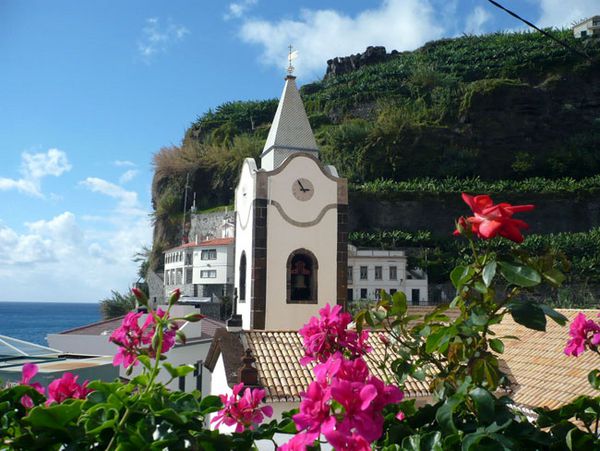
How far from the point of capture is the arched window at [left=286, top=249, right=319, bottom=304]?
41.2 ft

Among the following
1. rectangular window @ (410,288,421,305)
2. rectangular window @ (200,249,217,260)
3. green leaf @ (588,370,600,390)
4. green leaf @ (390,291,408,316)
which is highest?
rectangular window @ (200,249,217,260)

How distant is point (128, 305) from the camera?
51.3m

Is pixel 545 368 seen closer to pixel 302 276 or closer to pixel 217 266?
pixel 302 276

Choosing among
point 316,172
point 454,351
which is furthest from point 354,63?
point 454,351

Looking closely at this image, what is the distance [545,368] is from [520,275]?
30.0 feet

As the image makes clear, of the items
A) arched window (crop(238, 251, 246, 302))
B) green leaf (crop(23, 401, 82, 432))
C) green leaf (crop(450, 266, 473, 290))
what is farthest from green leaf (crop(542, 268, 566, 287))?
arched window (crop(238, 251, 246, 302))

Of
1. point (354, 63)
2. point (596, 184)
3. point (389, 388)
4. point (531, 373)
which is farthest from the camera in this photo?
point (354, 63)

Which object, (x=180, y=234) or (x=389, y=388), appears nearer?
(x=389, y=388)

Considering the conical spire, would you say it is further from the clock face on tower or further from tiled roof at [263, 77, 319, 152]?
the clock face on tower

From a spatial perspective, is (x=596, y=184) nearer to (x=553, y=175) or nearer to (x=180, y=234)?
(x=553, y=175)

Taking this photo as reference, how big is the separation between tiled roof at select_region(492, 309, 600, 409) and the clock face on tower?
471cm

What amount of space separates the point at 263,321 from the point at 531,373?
5.15 metres

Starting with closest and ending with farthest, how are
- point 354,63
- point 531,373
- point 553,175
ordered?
point 531,373 < point 553,175 < point 354,63

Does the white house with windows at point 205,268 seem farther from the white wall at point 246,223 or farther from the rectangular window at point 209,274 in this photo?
the white wall at point 246,223
